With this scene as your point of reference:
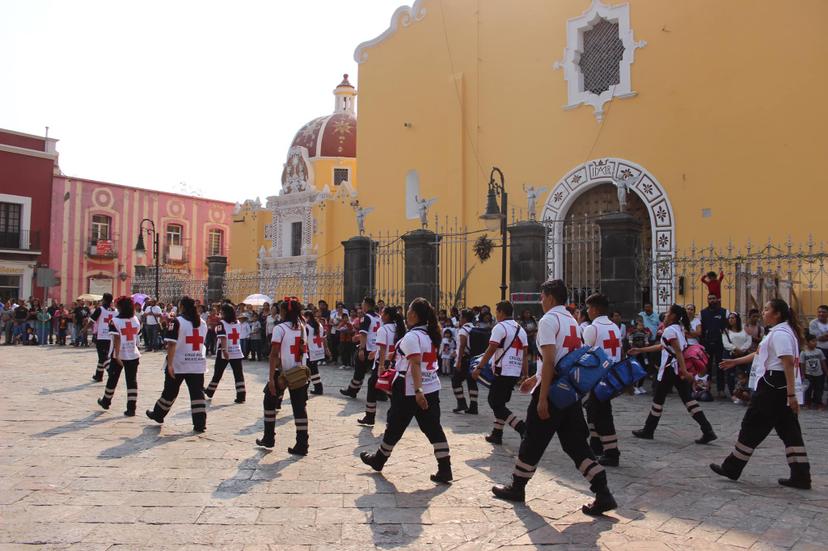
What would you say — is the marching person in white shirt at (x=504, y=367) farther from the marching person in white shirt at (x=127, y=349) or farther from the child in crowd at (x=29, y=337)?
the child in crowd at (x=29, y=337)

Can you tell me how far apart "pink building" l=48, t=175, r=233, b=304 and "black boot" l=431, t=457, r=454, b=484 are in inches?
1126

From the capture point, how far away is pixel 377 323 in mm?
11945

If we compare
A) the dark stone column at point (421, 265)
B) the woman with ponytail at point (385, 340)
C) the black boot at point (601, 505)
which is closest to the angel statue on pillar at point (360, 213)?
the dark stone column at point (421, 265)

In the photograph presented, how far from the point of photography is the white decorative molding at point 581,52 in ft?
59.2

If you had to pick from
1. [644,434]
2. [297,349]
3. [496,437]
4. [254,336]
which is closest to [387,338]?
[297,349]

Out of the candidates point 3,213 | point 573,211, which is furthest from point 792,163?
point 3,213

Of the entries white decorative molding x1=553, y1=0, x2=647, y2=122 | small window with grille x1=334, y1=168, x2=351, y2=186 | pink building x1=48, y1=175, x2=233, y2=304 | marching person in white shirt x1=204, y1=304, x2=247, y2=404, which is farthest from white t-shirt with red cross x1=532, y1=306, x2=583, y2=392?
pink building x1=48, y1=175, x2=233, y2=304

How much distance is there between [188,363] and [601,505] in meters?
5.10

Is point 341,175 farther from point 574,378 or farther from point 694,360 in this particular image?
point 574,378

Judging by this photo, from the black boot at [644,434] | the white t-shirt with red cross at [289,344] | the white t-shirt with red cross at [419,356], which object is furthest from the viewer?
the black boot at [644,434]

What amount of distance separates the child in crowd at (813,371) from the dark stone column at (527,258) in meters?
5.43

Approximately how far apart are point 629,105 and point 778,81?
11.1 ft

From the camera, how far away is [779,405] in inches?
243

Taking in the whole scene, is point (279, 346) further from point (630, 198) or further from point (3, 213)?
point (3, 213)
